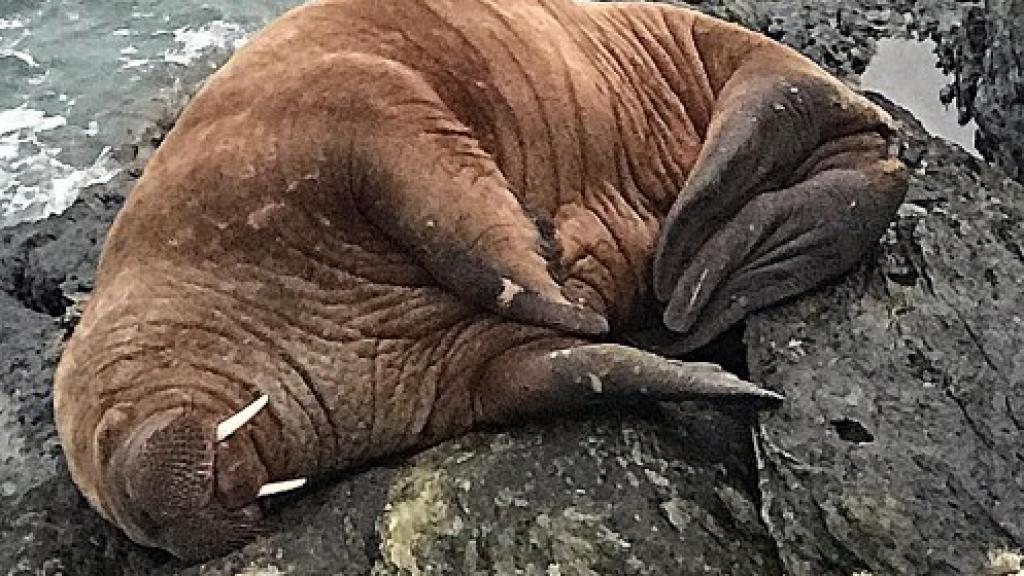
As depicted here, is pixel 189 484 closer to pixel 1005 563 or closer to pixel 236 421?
pixel 236 421

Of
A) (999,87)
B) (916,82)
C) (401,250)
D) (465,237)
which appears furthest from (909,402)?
(916,82)

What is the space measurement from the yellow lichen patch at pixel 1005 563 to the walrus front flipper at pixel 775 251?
112cm

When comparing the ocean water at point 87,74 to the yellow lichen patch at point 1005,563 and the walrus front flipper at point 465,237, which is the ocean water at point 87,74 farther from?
the yellow lichen patch at point 1005,563

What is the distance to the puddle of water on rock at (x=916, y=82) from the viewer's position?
544 cm

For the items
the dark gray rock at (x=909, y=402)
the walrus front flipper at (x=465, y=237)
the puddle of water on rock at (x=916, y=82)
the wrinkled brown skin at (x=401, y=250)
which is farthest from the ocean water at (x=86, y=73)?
the dark gray rock at (x=909, y=402)

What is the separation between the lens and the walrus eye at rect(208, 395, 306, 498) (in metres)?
3.69

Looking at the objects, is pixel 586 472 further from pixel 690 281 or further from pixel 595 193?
pixel 595 193

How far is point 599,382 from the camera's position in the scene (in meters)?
3.76

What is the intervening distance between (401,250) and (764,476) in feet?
3.76

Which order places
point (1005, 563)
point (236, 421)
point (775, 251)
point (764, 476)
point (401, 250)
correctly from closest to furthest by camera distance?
point (1005, 563)
point (764, 476)
point (236, 421)
point (401, 250)
point (775, 251)

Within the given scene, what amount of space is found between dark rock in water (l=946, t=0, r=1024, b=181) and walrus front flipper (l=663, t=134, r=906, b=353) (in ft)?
3.49

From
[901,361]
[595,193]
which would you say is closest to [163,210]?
[595,193]

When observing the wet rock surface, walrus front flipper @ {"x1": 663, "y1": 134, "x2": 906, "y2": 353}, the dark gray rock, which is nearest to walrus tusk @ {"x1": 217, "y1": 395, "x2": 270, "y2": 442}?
the wet rock surface

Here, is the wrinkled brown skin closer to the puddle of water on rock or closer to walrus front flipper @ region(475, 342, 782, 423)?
walrus front flipper @ region(475, 342, 782, 423)
